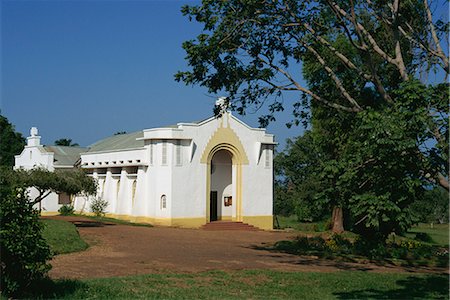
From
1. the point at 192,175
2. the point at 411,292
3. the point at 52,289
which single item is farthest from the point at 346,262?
the point at 192,175

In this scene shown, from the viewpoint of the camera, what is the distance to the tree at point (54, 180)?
2780cm

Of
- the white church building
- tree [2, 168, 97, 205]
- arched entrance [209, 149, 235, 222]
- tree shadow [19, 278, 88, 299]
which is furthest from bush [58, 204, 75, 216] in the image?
tree shadow [19, 278, 88, 299]

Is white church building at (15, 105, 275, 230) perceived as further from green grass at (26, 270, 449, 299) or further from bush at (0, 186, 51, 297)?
bush at (0, 186, 51, 297)

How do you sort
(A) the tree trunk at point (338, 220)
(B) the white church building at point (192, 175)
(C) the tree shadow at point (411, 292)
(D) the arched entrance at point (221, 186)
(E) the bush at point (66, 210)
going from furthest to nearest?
(E) the bush at point (66, 210)
(D) the arched entrance at point (221, 186)
(B) the white church building at point (192, 175)
(A) the tree trunk at point (338, 220)
(C) the tree shadow at point (411, 292)

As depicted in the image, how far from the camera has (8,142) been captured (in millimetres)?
60656

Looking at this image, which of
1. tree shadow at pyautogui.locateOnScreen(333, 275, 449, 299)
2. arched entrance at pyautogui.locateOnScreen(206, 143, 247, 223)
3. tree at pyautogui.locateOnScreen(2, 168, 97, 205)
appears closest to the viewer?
tree shadow at pyautogui.locateOnScreen(333, 275, 449, 299)

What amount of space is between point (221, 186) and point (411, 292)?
2704cm

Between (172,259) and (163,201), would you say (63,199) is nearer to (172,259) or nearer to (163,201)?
(163,201)

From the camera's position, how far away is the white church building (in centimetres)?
3616

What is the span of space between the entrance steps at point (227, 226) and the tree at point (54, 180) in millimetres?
8626

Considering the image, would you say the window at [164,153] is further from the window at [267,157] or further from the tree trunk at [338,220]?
the tree trunk at [338,220]

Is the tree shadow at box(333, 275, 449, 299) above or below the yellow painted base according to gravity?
below

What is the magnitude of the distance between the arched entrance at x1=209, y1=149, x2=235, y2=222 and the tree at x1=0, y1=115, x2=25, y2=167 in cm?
2769

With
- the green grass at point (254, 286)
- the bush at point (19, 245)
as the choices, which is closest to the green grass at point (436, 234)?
the green grass at point (254, 286)
